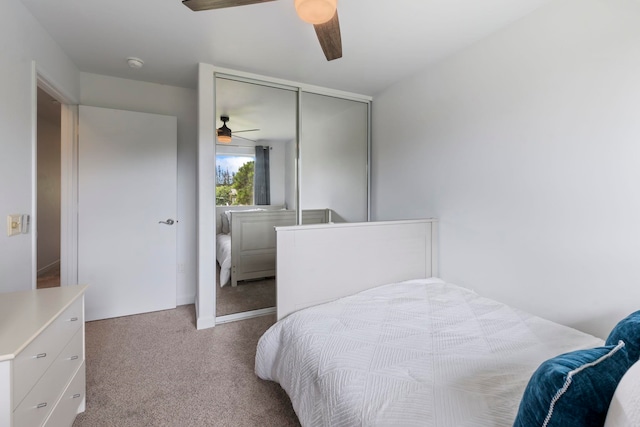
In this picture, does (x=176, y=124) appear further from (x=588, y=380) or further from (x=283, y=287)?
(x=588, y=380)

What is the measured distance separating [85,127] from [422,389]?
3.32 m

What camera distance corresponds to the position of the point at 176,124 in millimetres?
2910

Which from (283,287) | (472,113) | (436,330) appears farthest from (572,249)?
(283,287)

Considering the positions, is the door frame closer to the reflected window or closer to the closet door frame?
the closet door frame

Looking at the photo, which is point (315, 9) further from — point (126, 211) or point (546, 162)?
point (126, 211)

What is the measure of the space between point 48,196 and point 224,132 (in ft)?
12.0

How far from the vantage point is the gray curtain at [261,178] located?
2.81 m

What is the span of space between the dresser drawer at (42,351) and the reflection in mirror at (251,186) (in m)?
1.31

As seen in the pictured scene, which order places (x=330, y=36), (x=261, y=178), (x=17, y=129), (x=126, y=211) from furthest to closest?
1. (x=261, y=178)
2. (x=126, y=211)
3. (x=17, y=129)
4. (x=330, y=36)

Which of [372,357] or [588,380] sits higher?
[588,380]

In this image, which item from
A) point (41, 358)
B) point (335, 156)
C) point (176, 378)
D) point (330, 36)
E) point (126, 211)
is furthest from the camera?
point (335, 156)

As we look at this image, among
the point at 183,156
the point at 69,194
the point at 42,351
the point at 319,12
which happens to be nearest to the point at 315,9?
the point at 319,12

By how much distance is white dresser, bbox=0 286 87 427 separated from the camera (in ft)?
2.89

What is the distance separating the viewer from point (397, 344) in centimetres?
128
